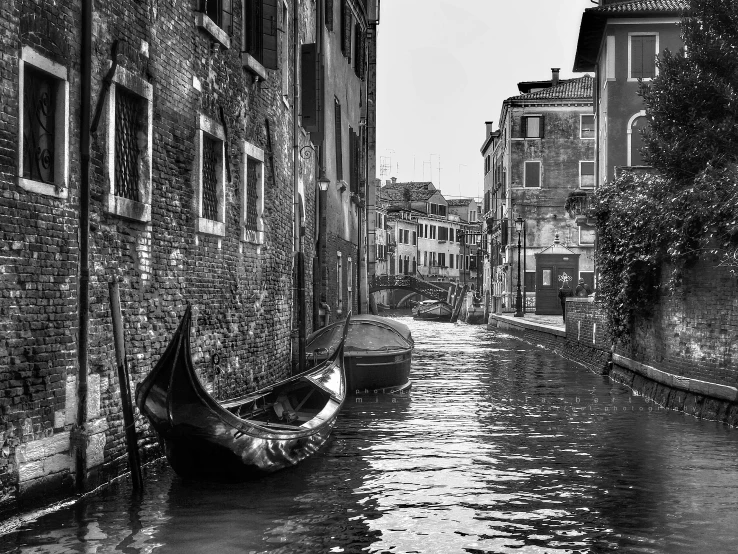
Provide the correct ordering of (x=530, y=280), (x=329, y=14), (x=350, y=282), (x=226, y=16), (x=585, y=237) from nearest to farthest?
(x=226, y=16), (x=329, y=14), (x=350, y=282), (x=585, y=237), (x=530, y=280)

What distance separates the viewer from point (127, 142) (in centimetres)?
912

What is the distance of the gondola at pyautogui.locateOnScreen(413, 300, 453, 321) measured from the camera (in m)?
55.4

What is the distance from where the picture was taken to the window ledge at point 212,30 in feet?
35.3

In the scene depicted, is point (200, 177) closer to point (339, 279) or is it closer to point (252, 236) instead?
point (252, 236)

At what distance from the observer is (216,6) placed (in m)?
11.6

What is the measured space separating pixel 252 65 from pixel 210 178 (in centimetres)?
202

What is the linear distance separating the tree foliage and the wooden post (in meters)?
7.66

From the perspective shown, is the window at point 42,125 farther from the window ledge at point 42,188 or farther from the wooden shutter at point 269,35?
the wooden shutter at point 269,35

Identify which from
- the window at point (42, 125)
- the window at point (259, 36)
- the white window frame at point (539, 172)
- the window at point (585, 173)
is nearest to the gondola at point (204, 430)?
the window at point (42, 125)

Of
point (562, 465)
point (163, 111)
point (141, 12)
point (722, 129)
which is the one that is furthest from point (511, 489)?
point (722, 129)

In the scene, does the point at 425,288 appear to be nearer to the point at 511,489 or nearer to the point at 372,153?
the point at 372,153

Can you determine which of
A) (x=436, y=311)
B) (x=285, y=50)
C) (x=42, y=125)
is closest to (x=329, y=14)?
(x=285, y=50)

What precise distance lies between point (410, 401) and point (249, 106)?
5.47m

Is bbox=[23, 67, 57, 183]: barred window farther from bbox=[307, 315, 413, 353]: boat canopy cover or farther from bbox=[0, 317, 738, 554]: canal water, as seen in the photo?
bbox=[307, 315, 413, 353]: boat canopy cover
